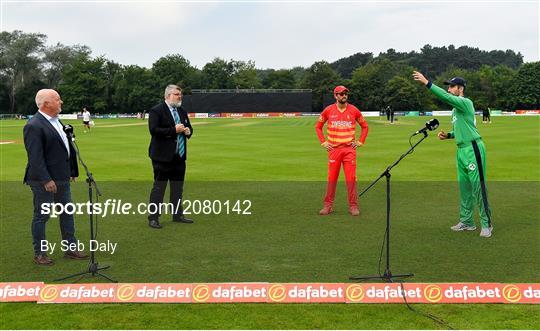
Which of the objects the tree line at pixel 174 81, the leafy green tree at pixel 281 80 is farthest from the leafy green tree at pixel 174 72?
the leafy green tree at pixel 281 80

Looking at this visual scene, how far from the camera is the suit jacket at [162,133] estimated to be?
8.68 metres

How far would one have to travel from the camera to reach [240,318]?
196 inches

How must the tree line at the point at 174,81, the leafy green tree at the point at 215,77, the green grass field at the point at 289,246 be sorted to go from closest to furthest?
the green grass field at the point at 289,246 < the tree line at the point at 174,81 < the leafy green tree at the point at 215,77

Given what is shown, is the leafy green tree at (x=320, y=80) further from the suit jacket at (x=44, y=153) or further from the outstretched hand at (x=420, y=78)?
the suit jacket at (x=44, y=153)

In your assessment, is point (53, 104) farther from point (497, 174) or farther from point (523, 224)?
point (497, 174)

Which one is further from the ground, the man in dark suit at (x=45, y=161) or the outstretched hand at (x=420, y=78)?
the outstretched hand at (x=420, y=78)

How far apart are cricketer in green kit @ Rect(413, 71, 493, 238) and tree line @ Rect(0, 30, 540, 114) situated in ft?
255

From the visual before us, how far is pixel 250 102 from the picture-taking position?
7706 cm

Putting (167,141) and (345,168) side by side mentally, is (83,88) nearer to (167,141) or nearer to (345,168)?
(167,141)

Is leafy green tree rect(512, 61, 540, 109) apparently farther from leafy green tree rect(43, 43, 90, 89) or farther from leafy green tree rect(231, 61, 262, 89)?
leafy green tree rect(43, 43, 90, 89)

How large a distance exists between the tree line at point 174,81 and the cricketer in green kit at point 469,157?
77.7 m

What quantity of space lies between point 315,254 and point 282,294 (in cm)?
182

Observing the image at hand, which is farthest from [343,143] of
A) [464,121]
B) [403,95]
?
[403,95]

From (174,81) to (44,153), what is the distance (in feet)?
334
